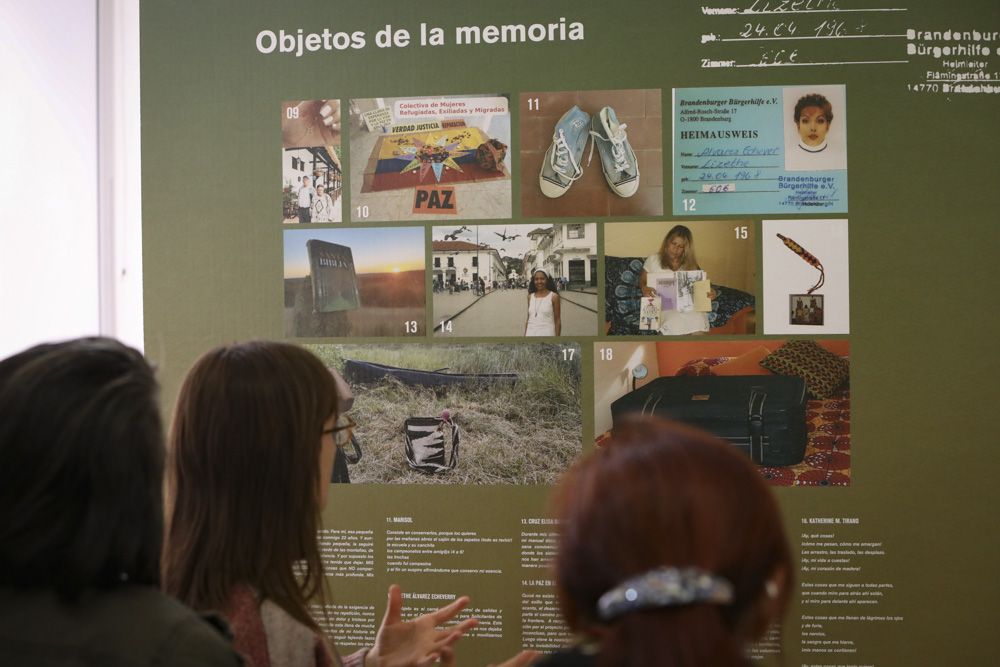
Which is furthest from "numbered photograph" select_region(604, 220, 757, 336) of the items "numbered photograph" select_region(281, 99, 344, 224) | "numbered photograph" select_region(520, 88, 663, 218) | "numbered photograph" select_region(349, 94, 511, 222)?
"numbered photograph" select_region(281, 99, 344, 224)

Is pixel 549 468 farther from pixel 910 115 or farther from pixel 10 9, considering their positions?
pixel 10 9

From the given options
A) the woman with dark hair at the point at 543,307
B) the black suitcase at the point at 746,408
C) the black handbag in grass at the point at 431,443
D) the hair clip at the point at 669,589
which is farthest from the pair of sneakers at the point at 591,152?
the hair clip at the point at 669,589

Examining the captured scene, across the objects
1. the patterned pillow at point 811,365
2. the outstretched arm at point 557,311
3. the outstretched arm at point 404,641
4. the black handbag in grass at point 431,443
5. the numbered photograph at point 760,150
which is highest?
the numbered photograph at point 760,150

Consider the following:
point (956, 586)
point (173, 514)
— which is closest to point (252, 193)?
point (173, 514)

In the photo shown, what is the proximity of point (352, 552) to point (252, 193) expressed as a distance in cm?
142

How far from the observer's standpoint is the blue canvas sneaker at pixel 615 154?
3.20 m

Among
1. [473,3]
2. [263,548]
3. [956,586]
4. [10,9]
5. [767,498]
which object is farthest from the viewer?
[10,9]

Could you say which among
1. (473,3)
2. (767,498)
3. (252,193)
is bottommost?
(767,498)

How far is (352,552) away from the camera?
331cm

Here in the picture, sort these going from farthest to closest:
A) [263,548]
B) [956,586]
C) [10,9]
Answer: [10,9], [956,586], [263,548]

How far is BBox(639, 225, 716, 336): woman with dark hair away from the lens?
125 inches

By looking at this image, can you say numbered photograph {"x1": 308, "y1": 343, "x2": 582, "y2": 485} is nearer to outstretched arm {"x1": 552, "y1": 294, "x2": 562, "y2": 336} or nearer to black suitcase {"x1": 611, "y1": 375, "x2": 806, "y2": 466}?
outstretched arm {"x1": 552, "y1": 294, "x2": 562, "y2": 336}

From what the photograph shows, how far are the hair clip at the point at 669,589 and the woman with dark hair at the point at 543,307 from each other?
7.27 ft

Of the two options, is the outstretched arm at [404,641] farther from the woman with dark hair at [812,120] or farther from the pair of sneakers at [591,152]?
the woman with dark hair at [812,120]
